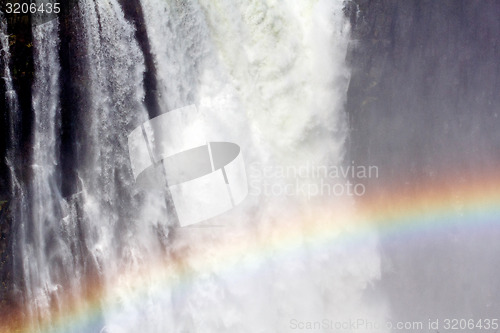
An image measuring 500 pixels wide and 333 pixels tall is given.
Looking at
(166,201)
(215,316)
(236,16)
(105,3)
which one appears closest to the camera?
(105,3)

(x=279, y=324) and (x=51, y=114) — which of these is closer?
(x=51, y=114)

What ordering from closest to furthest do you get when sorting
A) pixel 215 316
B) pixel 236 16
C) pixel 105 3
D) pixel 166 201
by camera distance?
pixel 105 3
pixel 236 16
pixel 166 201
pixel 215 316

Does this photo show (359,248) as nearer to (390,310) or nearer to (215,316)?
(390,310)

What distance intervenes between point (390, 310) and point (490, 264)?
1.57m

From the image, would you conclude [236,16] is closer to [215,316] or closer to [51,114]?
[51,114]

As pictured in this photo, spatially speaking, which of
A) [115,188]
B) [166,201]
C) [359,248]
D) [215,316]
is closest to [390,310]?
[359,248]

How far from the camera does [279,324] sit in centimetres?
718

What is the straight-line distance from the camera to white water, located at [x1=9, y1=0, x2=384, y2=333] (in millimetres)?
6000

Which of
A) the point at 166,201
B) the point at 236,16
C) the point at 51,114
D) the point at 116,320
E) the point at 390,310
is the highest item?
the point at 236,16

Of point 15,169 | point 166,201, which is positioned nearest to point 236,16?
point 166,201

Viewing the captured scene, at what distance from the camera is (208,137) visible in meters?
6.46

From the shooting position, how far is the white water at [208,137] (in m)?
6.00

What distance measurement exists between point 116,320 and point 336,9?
494 cm

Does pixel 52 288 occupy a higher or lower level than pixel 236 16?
lower
